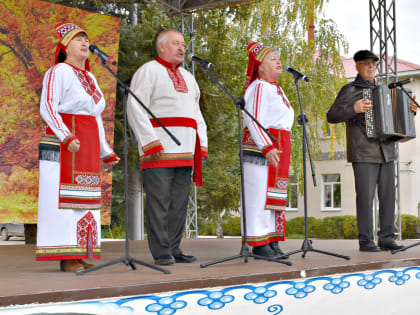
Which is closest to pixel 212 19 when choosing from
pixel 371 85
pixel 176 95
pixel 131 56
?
pixel 131 56

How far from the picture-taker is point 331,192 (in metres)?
23.5

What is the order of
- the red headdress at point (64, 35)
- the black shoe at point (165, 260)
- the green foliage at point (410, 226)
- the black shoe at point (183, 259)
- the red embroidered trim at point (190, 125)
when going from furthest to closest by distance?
the green foliage at point (410, 226) < the black shoe at point (183, 259) < the red embroidered trim at point (190, 125) < the black shoe at point (165, 260) < the red headdress at point (64, 35)

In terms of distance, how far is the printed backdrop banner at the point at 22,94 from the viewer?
23.0 feet

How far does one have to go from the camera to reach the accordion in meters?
4.94

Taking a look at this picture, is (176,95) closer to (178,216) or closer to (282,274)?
(178,216)

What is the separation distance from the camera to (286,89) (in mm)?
12305

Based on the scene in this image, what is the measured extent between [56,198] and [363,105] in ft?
8.73

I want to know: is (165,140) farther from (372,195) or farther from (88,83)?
(372,195)

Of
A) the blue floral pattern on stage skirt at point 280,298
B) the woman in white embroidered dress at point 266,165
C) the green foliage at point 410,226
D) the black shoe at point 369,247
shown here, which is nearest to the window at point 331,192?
the green foliage at point 410,226

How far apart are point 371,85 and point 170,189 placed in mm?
2131

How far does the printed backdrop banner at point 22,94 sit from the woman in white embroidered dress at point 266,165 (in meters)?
3.58

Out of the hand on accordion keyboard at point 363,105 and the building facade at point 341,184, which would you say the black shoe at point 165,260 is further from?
the building facade at point 341,184

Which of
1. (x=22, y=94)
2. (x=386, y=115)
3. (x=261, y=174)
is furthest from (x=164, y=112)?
(x=22, y=94)

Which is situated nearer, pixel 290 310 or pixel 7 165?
pixel 290 310
